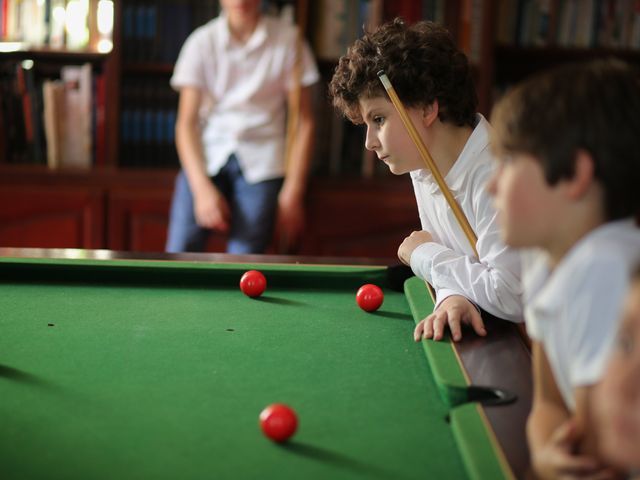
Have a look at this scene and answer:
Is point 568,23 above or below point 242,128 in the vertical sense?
above

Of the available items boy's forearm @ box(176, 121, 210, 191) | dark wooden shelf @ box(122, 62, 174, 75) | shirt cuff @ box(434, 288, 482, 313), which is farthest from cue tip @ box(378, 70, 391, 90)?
dark wooden shelf @ box(122, 62, 174, 75)

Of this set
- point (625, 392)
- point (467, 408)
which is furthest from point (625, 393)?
point (467, 408)

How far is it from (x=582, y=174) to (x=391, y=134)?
90cm

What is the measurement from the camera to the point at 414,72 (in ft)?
6.08

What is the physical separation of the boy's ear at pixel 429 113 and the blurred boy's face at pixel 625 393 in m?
1.06

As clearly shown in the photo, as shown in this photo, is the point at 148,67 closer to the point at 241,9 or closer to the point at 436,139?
the point at 241,9

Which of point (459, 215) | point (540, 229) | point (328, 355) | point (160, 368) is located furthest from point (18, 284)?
point (540, 229)

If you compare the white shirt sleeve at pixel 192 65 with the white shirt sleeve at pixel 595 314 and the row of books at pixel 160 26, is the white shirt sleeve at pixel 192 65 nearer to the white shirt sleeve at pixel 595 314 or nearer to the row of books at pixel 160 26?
the row of books at pixel 160 26

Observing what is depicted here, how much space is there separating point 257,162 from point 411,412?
2.26 m

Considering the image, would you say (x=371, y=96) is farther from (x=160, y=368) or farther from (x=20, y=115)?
(x=20, y=115)

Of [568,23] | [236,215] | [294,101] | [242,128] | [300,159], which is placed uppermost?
[568,23]

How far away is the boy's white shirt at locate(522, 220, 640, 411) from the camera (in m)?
0.87

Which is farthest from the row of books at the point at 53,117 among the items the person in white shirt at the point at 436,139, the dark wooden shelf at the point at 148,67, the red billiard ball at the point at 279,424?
the red billiard ball at the point at 279,424

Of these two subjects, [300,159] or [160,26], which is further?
[160,26]
